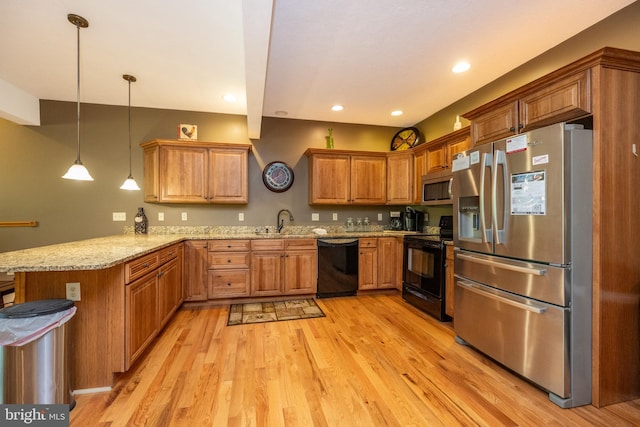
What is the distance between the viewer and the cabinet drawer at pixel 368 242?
12.7 ft

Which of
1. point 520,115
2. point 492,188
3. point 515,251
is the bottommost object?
point 515,251

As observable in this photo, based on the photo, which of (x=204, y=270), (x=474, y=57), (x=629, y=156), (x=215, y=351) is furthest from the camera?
(x=204, y=270)

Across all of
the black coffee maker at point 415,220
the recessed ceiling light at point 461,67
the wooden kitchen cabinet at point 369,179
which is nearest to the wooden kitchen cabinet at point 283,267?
the wooden kitchen cabinet at point 369,179

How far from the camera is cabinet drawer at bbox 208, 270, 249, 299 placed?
346 centimetres

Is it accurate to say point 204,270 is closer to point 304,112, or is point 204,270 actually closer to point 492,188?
point 304,112

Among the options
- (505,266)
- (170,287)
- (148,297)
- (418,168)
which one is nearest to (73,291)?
(148,297)

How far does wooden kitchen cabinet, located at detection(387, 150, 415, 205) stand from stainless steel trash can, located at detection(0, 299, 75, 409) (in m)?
3.82

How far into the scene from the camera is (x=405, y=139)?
14.8 ft

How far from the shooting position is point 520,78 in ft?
8.96

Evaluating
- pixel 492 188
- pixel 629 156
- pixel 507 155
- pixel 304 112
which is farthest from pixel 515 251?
pixel 304 112

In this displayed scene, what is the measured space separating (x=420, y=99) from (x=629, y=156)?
2.23m

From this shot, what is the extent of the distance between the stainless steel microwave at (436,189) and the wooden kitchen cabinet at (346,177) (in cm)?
66

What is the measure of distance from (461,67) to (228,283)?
11.8ft

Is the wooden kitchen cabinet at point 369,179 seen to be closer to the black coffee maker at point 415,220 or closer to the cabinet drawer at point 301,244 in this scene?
the black coffee maker at point 415,220
